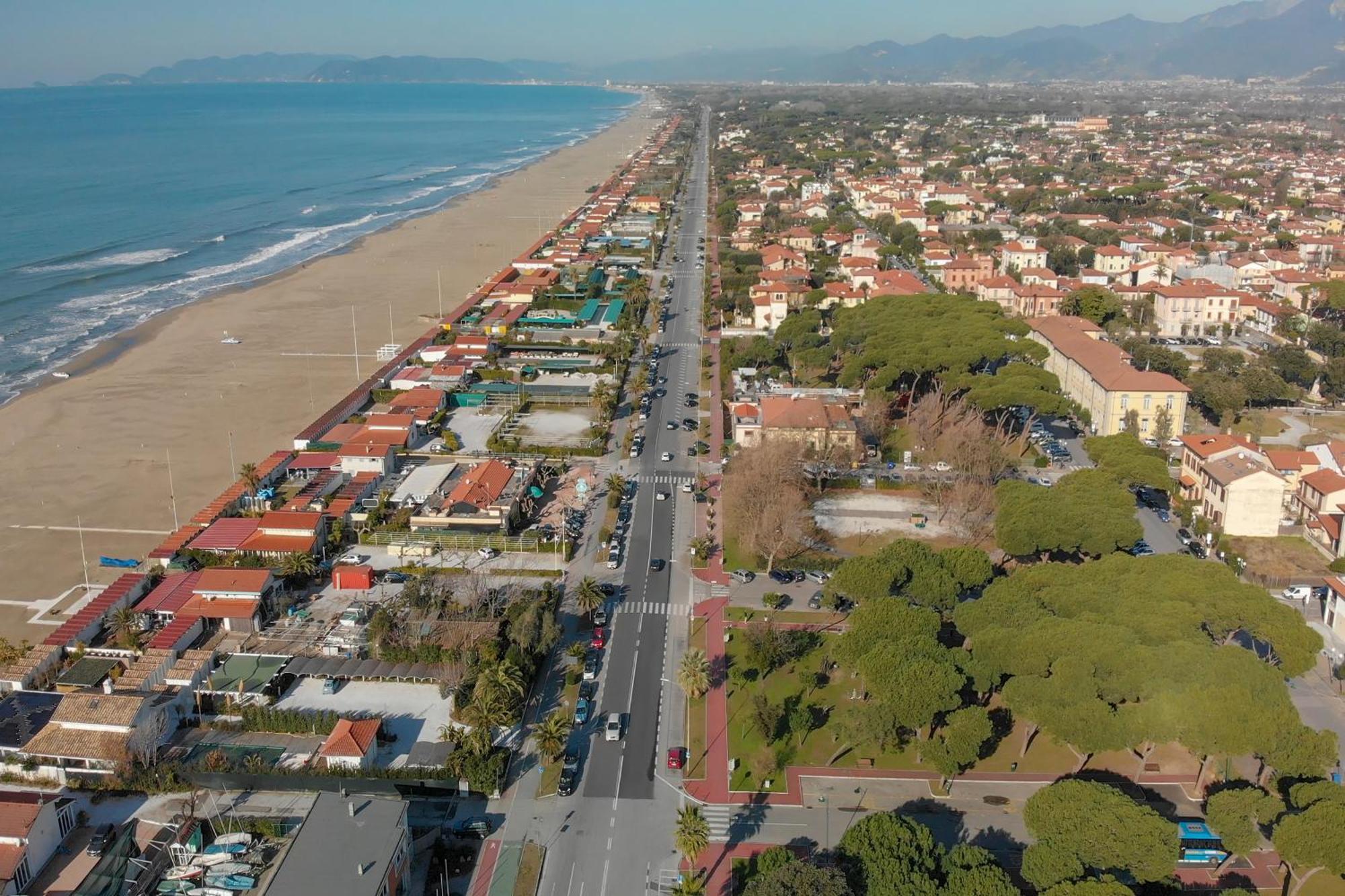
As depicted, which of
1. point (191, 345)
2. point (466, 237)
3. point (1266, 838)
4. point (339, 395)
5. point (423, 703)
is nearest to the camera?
point (1266, 838)

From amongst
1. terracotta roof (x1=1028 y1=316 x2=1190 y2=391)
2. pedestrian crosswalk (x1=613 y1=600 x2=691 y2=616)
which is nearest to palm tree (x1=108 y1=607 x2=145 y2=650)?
pedestrian crosswalk (x1=613 y1=600 x2=691 y2=616)

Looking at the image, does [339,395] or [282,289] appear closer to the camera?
[339,395]

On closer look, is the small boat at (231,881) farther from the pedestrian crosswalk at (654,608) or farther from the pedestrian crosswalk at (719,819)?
the pedestrian crosswalk at (654,608)

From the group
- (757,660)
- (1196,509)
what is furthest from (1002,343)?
(757,660)

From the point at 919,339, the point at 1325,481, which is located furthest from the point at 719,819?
the point at 919,339

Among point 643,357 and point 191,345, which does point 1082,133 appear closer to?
point 643,357

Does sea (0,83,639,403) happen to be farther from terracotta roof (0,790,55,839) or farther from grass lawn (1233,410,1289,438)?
grass lawn (1233,410,1289,438)

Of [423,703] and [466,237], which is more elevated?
[466,237]
